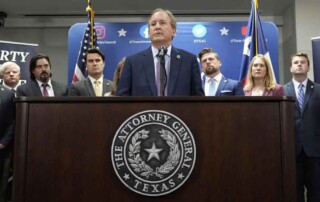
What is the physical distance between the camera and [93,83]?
3.29 m

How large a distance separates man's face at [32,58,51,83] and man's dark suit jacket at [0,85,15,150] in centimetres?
27

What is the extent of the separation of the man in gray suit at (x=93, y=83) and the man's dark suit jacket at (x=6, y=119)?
19.4 inches

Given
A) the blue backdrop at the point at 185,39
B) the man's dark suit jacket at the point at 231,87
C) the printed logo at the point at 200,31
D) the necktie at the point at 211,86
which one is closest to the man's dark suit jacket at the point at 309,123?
the man's dark suit jacket at the point at 231,87

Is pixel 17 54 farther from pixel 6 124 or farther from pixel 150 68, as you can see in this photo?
pixel 150 68

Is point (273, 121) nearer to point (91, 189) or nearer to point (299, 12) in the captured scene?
point (91, 189)

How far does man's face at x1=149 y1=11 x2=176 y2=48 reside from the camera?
181cm

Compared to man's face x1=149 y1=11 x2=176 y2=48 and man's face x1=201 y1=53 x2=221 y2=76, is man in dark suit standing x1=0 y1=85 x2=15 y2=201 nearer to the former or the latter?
man's face x1=201 y1=53 x2=221 y2=76

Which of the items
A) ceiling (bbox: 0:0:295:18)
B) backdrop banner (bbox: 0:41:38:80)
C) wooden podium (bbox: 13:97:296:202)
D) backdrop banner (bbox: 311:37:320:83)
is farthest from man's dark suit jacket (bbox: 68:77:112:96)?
ceiling (bbox: 0:0:295:18)

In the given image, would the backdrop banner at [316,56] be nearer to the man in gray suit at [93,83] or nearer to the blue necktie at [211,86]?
the blue necktie at [211,86]

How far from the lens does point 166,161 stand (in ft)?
4.59

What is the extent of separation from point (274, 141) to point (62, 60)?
6414 millimetres

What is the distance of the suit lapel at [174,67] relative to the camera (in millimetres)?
Answer: 1792

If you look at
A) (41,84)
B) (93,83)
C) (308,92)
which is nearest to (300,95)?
(308,92)

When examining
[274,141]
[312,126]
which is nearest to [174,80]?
[274,141]
